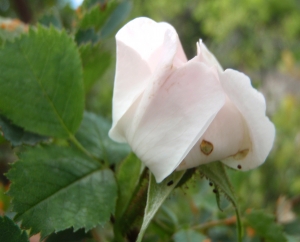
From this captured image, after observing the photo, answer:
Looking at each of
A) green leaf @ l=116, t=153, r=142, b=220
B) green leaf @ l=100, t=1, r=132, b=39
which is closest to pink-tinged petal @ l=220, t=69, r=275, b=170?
green leaf @ l=116, t=153, r=142, b=220

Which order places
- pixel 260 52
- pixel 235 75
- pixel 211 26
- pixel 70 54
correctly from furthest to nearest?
pixel 211 26
pixel 260 52
pixel 70 54
pixel 235 75

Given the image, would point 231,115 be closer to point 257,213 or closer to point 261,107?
point 261,107

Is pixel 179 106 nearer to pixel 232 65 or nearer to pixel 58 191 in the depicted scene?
pixel 58 191

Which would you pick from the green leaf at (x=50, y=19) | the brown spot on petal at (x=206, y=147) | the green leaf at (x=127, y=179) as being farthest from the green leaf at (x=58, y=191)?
the green leaf at (x=50, y=19)

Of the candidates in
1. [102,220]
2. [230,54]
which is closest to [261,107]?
[102,220]

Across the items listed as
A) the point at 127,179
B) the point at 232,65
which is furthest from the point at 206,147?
the point at 232,65

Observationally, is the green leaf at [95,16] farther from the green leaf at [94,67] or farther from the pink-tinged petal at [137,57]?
the pink-tinged petal at [137,57]
